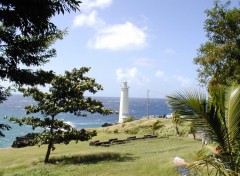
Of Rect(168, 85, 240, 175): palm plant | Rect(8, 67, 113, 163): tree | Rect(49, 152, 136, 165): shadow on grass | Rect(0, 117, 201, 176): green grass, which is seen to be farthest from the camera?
Rect(8, 67, 113, 163): tree

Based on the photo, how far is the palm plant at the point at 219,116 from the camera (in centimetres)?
702

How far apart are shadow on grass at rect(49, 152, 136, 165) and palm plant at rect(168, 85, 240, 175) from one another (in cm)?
1347

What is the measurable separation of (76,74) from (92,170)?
325 inches

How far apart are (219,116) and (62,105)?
16.8 metres

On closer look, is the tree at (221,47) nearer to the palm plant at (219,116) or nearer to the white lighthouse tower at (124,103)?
the palm plant at (219,116)

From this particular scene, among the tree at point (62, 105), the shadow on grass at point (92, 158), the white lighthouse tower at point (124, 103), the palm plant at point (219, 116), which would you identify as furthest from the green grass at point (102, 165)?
the white lighthouse tower at point (124, 103)

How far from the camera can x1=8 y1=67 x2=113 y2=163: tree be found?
22.4 meters

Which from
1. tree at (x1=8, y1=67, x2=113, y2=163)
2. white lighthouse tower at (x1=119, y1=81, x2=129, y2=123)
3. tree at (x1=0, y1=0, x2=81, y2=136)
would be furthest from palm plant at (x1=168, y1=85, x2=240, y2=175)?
white lighthouse tower at (x1=119, y1=81, x2=129, y2=123)

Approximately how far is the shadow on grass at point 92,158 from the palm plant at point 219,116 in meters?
13.5

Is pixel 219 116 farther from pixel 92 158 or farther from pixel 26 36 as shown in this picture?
pixel 92 158

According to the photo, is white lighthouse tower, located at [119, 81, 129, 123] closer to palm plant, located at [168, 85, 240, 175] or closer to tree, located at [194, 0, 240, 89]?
tree, located at [194, 0, 240, 89]

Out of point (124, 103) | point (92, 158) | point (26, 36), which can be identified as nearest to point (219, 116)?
point (26, 36)

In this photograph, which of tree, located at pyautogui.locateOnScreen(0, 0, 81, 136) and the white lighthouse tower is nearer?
tree, located at pyautogui.locateOnScreen(0, 0, 81, 136)

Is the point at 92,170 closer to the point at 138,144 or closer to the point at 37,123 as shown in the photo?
the point at 37,123
